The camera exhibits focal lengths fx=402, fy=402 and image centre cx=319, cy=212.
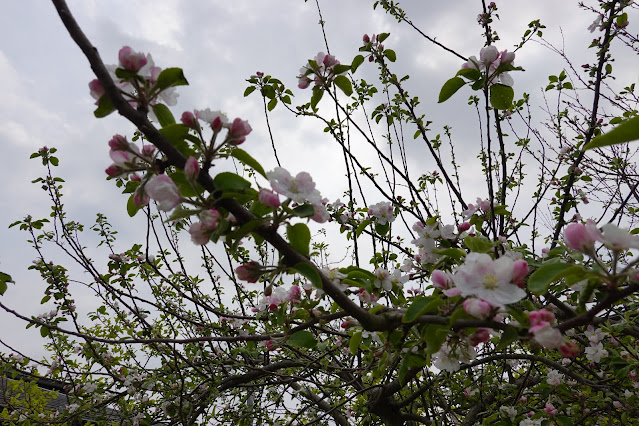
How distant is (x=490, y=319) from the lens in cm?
79

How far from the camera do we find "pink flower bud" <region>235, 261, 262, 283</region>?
94cm

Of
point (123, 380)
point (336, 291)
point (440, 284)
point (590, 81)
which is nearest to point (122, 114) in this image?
point (336, 291)

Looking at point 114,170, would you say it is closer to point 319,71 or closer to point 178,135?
A: point 178,135

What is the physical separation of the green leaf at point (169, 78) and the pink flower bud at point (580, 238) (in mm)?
843

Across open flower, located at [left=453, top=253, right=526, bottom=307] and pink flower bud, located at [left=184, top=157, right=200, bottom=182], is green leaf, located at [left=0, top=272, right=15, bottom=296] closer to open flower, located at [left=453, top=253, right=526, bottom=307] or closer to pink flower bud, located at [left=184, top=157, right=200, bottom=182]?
pink flower bud, located at [left=184, top=157, right=200, bottom=182]

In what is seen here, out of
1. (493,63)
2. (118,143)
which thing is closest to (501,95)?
(493,63)

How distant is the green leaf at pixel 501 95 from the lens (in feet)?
4.97

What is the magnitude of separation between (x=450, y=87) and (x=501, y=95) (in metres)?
0.22

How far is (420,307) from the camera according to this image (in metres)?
0.88

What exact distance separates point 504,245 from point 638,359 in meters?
0.73

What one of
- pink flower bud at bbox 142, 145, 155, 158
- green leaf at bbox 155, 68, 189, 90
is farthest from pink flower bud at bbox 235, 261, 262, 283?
green leaf at bbox 155, 68, 189, 90

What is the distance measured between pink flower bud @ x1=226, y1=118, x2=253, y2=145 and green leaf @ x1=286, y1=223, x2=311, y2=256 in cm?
23

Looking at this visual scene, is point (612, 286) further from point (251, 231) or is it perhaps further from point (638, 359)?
point (638, 359)

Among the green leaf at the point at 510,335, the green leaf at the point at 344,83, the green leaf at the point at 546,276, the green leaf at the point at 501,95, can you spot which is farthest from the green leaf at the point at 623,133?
the green leaf at the point at 344,83
